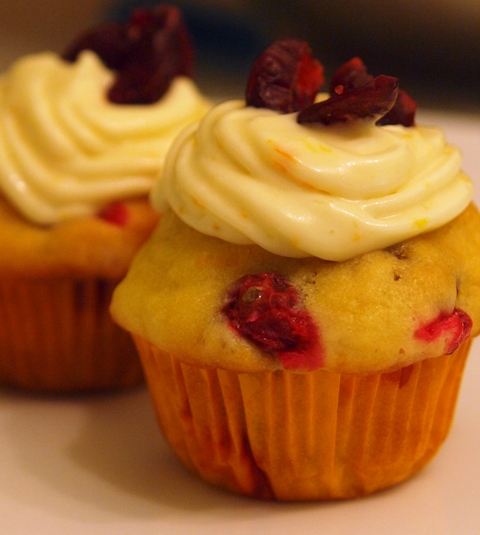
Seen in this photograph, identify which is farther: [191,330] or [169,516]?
[169,516]

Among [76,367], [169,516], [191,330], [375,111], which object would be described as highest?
[375,111]

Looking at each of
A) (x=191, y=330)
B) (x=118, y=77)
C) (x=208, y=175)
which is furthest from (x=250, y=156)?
(x=118, y=77)

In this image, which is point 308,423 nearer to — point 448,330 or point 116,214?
point 448,330

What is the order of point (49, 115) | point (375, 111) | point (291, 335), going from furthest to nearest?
point (49, 115)
point (375, 111)
point (291, 335)

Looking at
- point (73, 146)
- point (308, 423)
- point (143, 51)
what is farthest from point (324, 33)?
point (308, 423)

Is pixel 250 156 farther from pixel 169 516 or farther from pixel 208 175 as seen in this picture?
pixel 169 516

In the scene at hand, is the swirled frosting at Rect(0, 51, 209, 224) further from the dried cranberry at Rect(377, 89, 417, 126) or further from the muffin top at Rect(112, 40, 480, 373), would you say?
the dried cranberry at Rect(377, 89, 417, 126)

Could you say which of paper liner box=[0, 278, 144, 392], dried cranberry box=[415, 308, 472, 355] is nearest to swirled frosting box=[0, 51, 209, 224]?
paper liner box=[0, 278, 144, 392]

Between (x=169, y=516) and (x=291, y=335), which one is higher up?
(x=291, y=335)
